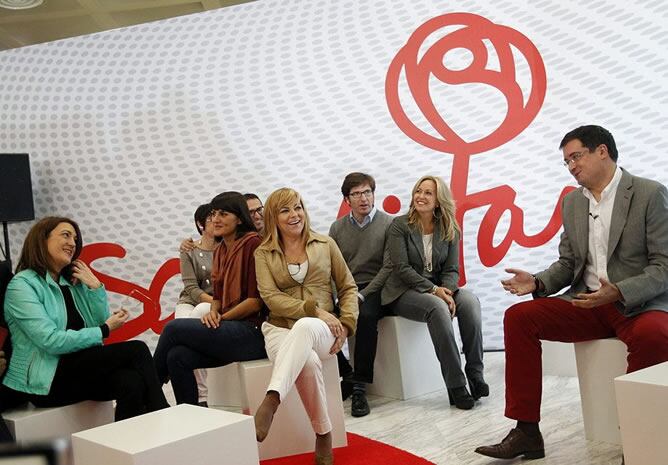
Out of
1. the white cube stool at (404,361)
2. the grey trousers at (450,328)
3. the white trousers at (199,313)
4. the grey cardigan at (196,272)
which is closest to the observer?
the grey trousers at (450,328)

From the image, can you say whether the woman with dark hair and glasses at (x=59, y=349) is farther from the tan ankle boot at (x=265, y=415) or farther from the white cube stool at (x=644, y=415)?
the white cube stool at (x=644, y=415)

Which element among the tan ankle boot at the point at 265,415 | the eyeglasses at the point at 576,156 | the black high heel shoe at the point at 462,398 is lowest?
the black high heel shoe at the point at 462,398

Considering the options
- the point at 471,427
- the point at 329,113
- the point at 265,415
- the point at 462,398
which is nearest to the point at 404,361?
the point at 462,398

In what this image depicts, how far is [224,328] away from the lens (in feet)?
12.5

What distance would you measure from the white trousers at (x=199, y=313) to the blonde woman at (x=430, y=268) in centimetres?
113

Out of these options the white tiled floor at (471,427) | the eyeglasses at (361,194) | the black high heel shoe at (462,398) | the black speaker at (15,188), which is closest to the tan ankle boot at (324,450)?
the white tiled floor at (471,427)

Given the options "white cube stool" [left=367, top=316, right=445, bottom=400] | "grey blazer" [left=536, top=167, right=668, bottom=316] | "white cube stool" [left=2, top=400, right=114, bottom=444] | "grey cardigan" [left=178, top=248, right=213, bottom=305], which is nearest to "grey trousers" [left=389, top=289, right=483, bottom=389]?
"white cube stool" [left=367, top=316, right=445, bottom=400]

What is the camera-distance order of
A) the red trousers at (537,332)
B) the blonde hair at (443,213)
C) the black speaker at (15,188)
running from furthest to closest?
the black speaker at (15,188) → the blonde hair at (443,213) → the red trousers at (537,332)

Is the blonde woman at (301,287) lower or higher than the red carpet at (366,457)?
higher

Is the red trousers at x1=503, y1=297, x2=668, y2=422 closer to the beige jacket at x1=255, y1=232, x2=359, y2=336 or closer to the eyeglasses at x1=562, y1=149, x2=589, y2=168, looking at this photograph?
the eyeglasses at x1=562, y1=149, x2=589, y2=168

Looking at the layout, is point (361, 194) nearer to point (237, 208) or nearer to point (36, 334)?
point (237, 208)

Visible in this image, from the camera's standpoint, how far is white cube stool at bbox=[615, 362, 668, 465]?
246cm

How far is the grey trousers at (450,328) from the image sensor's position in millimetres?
4238

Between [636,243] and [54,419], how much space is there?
2678 millimetres
